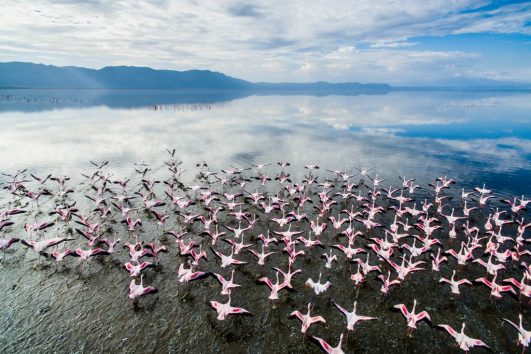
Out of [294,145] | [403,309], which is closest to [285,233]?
A: [403,309]

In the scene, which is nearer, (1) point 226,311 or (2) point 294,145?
(1) point 226,311

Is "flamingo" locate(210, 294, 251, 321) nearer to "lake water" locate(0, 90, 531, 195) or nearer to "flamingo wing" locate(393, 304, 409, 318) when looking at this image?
"flamingo wing" locate(393, 304, 409, 318)

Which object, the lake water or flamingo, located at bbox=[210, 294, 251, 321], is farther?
the lake water

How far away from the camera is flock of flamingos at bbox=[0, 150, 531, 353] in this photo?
13750 millimetres

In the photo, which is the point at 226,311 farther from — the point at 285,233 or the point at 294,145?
the point at 294,145

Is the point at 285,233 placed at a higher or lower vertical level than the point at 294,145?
higher

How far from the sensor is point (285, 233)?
17281mm

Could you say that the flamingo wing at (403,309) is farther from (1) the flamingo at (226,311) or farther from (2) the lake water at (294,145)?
(2) the lake water at (294,145)

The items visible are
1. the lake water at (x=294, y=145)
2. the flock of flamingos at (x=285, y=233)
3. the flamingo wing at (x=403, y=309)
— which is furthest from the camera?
the lake water at (x=294, y=145)

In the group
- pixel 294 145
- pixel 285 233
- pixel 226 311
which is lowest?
pixel 294 145

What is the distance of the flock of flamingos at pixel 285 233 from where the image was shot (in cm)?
1375

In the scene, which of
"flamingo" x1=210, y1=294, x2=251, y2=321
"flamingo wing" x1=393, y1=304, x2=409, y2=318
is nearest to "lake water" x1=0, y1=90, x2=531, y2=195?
"flamingo wing" x1=393, y1=304, x2=409, y2=318

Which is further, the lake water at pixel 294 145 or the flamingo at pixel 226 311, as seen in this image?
the lake water at pixel 294 145

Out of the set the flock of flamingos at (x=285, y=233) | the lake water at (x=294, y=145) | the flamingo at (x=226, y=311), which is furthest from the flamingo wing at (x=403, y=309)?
the lake water at (x=294, y=145)
